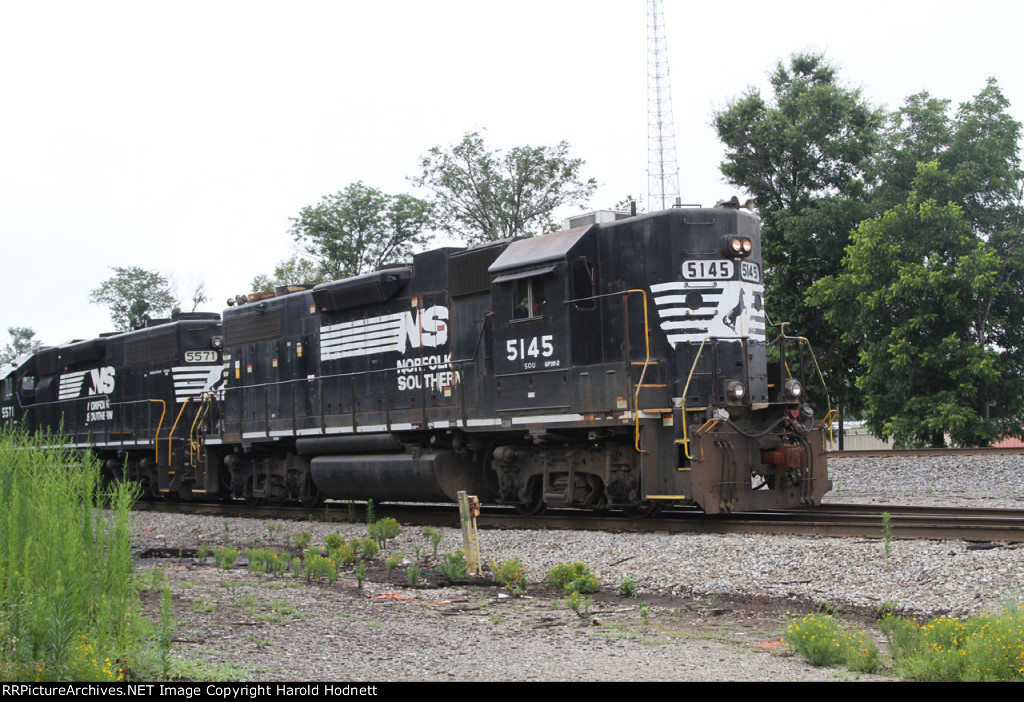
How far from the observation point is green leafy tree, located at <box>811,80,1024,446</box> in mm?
22469

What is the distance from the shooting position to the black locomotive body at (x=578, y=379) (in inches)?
442

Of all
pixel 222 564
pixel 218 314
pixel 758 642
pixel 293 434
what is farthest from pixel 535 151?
pixel 758 642

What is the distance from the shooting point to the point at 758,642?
249 inches

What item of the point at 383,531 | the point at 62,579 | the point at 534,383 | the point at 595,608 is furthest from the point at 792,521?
the point at 62,579

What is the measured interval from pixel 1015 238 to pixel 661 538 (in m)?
18.4

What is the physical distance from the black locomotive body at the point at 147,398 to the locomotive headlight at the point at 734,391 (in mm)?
11413

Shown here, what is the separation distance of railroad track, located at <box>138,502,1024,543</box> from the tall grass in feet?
21.0

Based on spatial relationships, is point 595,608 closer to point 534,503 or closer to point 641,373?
point 641,373

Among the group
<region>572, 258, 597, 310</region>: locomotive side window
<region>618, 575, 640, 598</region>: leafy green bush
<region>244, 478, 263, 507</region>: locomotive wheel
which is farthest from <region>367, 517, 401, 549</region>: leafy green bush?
<region>244, 478, 263, 507</region>: locomotive wheel

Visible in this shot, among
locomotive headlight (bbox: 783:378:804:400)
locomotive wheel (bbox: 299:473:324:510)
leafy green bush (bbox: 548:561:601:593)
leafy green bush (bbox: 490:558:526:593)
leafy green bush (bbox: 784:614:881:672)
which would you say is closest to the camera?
leafy green bush (bbox: 784:614:881:672)

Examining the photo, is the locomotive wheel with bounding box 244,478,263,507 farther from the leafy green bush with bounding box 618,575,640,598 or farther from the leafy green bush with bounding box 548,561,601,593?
the leafy green bush with bounding box 618,575,640,598

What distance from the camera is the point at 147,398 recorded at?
2055 centimetres

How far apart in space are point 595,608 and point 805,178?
78.8 ft
